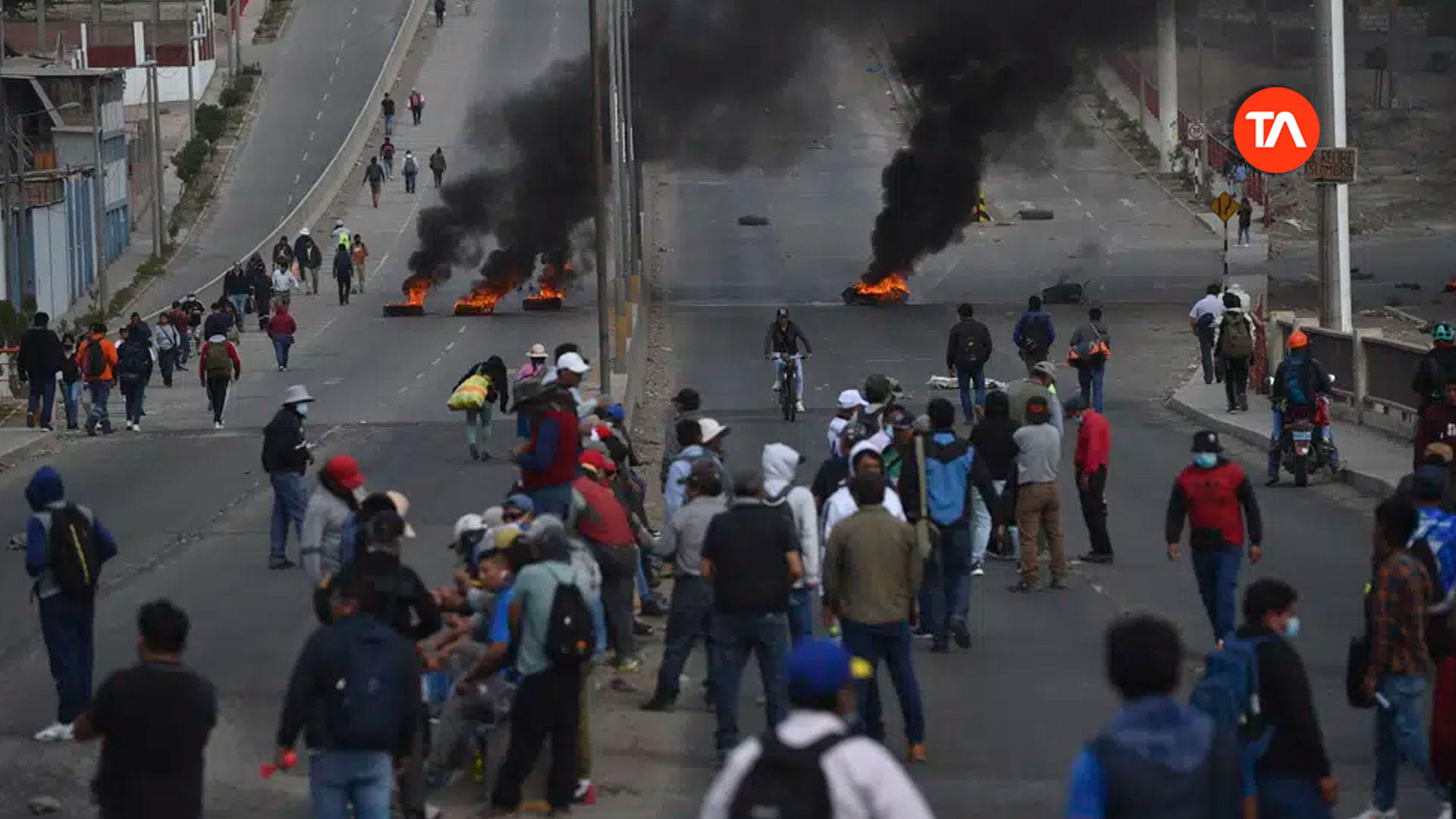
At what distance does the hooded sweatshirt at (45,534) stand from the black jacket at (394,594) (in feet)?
8.51

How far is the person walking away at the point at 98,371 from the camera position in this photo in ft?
95.4

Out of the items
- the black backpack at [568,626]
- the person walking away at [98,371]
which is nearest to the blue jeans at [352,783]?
the black backpack at [568,626]

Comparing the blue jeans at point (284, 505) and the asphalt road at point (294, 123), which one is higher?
the asphalt road at point (294, 123)

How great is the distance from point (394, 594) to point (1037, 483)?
23.4 ft

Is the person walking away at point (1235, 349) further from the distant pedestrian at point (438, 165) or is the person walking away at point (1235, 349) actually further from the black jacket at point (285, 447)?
the distant pedestrian at point (438, 165)

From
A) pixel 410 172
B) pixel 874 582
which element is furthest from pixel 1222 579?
pixel 410 172

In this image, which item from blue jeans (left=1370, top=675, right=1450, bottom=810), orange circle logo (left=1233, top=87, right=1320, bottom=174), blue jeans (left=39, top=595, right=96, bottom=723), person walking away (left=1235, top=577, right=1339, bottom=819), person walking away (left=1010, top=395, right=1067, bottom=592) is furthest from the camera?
orange circle logo (left=1233, top=87, right=1320, bottom=174)

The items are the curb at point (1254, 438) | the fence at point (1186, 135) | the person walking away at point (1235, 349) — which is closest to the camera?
the curb at point (1254, 438)

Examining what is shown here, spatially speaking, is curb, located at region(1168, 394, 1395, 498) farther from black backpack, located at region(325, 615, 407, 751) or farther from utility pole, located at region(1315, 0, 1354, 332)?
black backpack, located at region(325, 615, 407, 751)

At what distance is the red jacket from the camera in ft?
55.4

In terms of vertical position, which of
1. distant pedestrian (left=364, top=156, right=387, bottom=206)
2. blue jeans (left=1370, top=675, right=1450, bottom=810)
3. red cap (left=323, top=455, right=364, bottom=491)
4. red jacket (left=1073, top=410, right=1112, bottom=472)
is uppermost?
distant pedestrian (left=364, top=156, right=387, bottom=206)

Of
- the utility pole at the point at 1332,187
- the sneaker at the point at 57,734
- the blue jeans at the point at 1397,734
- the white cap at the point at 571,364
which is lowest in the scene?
the sneaker at the point at 57,734

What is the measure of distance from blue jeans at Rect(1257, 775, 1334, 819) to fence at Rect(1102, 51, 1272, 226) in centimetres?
5180


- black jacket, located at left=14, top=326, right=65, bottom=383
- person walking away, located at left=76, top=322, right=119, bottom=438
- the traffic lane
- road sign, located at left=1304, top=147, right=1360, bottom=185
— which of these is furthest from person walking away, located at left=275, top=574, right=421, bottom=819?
person walking away, located at left=76, top=322, right=119, bottom=438
